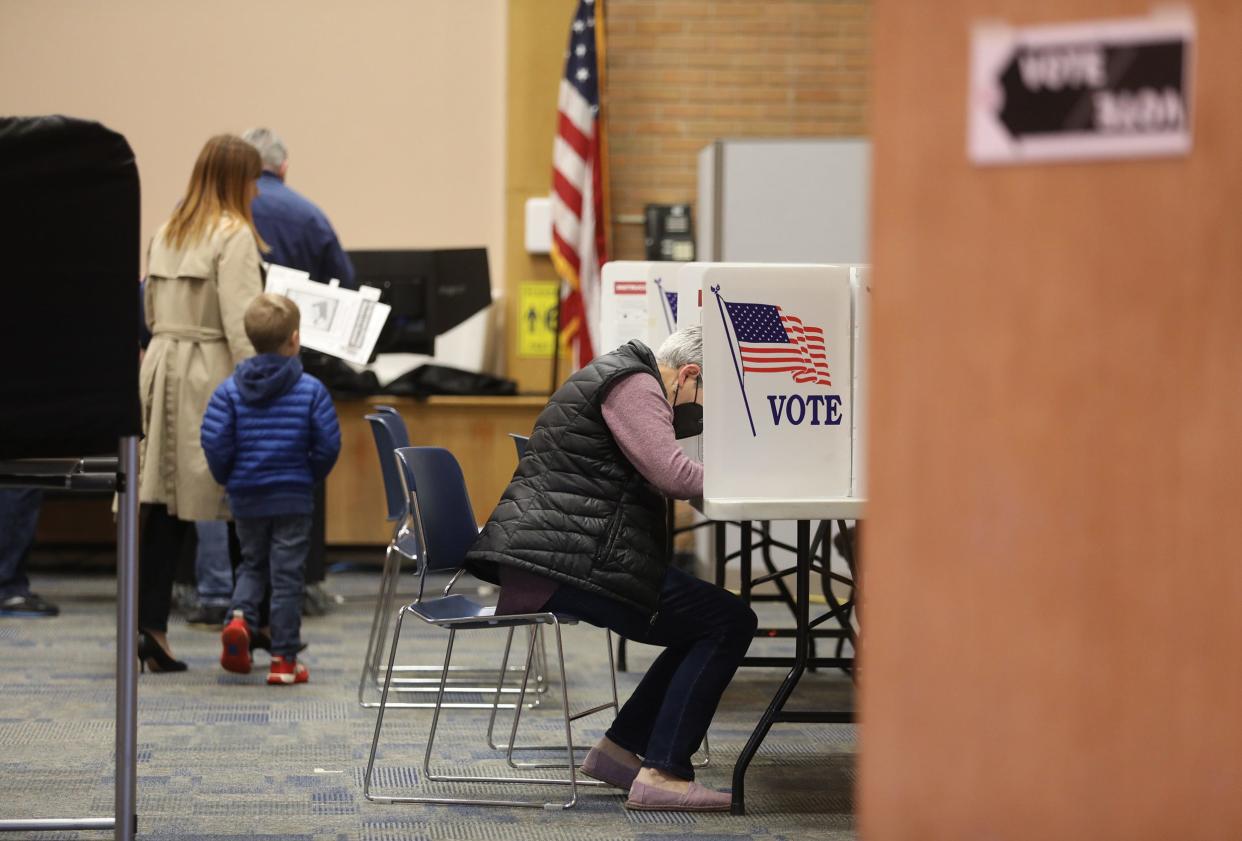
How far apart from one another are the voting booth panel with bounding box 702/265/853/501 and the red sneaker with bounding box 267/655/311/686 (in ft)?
5.60


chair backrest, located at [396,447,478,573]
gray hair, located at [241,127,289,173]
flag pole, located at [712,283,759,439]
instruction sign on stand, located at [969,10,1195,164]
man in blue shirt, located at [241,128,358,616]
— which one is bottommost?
chair backrest, located at [396,447,478,573]

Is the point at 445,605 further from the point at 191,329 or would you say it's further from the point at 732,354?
the point at 191,329

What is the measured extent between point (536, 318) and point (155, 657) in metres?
3.08

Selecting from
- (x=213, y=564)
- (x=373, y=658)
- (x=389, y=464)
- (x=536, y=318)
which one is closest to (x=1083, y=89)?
(x=389, y=464)

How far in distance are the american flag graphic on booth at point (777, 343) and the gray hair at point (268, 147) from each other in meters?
2.74

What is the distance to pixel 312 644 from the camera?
4.71m

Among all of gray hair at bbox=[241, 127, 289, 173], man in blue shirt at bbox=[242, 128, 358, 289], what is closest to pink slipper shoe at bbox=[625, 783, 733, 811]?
man in blue shirt at bbox=[242, 128, 358, 289]

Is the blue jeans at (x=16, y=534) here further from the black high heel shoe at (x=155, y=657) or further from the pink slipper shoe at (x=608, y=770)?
the pink slipper shoe at (x=608, y=770)

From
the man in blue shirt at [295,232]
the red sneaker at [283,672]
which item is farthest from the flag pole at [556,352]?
the red sneaker at [283,672]

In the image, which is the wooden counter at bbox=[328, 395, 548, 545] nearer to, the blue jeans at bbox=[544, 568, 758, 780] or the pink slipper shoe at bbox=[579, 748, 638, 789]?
the pink slipper shoe at bbox=[579, 748, 638, 789]

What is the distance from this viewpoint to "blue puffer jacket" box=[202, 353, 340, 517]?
3.96 meters

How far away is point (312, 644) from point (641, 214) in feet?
9.75

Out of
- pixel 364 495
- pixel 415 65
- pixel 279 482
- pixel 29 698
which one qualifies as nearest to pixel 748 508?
pixel 279 482

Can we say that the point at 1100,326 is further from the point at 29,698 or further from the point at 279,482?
the point at 29,698
